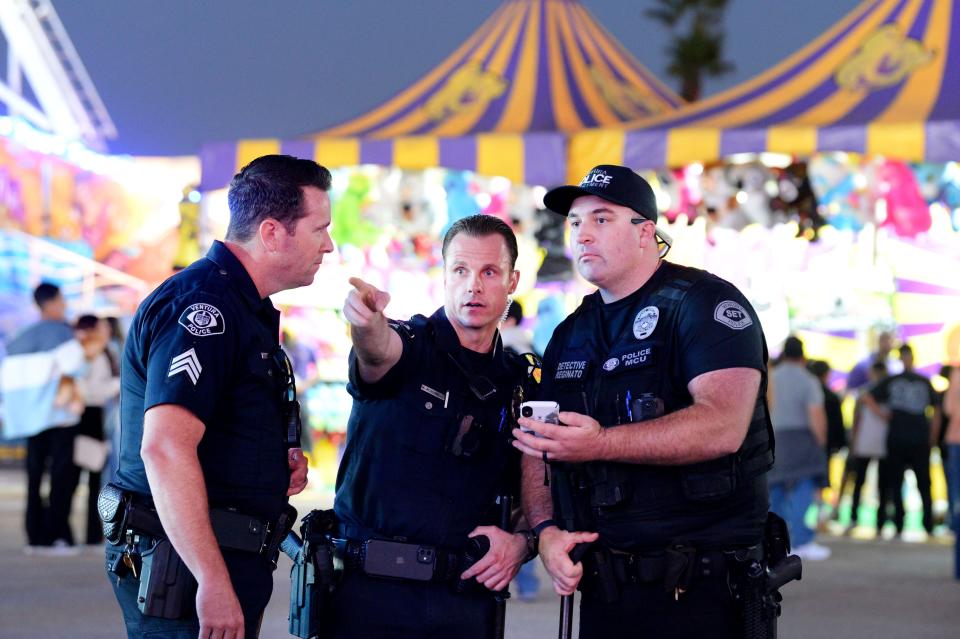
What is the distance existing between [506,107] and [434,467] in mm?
9521

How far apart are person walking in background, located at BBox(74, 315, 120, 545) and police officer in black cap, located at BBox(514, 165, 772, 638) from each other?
21.7 ft

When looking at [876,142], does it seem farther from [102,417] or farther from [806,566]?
[102,417]

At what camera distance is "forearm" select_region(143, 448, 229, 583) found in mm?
2918

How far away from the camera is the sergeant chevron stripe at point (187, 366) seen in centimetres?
300

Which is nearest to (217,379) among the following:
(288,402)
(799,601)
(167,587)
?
(288,402)

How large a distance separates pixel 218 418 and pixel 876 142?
8479mm

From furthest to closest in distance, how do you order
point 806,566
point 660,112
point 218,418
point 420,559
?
point 660,112, point 806,566, point 420,559, point 218,418

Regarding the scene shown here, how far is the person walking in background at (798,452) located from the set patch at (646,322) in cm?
667

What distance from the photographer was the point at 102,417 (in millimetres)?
9805

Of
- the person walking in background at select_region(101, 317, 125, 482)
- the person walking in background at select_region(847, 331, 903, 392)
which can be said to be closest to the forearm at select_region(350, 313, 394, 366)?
the person walking in background at select_region(101, 317, 125, 482)

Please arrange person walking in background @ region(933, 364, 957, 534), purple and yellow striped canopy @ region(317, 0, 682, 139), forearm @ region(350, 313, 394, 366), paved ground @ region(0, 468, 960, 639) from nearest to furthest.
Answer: forearm @ region(350, 313, 394, 366) < paved ground @ region(0, 468, 960, 639) < person walking in background @ region(933, 364, 957, 534) < purple and yellow striped canopy @ region(317, 0, 682, 139)

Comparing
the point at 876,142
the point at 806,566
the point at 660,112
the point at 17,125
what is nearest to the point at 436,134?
the point at 660,112

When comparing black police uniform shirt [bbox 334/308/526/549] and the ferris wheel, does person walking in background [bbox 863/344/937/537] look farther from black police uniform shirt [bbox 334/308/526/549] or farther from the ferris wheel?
the ferris wheel

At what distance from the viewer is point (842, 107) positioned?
11.3m
